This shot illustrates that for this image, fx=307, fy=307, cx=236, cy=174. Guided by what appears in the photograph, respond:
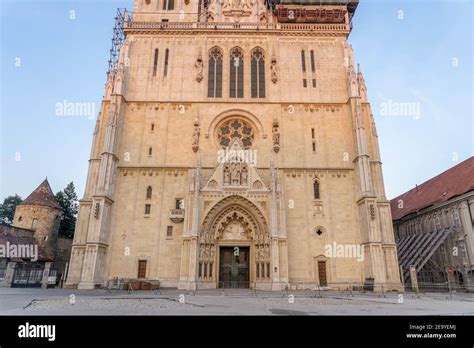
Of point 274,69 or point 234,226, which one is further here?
point 274,69

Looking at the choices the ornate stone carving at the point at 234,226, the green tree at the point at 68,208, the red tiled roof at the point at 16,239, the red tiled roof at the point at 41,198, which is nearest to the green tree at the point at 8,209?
the green tree at the point at 68,208

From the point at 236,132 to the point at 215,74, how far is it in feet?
20.4

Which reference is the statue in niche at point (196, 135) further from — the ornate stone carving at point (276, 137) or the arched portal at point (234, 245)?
the ornate stone carving at point (276, 137)

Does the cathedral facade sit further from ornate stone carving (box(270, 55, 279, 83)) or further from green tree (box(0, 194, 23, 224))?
green tree (box(0, 194, 23, 224))

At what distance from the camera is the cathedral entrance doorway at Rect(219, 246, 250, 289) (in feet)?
76.8

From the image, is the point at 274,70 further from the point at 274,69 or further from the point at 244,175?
the point at 244,175

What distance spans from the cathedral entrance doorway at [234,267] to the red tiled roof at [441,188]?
18469 millimetres

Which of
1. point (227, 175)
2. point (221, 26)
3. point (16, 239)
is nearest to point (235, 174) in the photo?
point (227, 175)

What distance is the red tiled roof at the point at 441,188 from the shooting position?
2639cm

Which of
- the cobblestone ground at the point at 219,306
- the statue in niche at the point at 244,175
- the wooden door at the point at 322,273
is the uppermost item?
the statue in niche at the point at 244,175

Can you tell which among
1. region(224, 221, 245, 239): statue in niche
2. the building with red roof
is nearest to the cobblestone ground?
region(224, 221, 245, 239): statue in niche

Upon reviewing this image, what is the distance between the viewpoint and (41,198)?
112 ft

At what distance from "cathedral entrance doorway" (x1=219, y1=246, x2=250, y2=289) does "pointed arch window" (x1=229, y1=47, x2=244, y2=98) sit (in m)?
14.0
